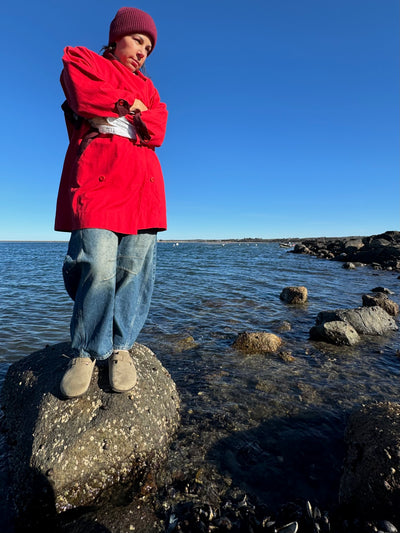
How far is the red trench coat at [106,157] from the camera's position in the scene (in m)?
2.40

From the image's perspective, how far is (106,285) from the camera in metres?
2.74

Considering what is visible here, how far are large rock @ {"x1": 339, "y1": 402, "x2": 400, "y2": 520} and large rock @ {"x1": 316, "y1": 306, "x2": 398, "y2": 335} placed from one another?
491 cm

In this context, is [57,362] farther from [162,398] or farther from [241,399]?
[241,399]

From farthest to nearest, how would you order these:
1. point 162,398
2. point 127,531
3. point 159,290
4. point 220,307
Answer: point 159,290 < point 220,307 < point 162,398 < point 127,531

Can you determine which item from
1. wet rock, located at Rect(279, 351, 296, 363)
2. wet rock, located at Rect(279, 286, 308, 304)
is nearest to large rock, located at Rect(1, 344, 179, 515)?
wet rock, located at Rect(279, 351, 296, 363)

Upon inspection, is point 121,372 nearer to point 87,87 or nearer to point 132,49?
point 87,87

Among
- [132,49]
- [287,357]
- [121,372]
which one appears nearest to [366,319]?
[287,357]

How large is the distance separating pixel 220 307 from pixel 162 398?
23.1ft

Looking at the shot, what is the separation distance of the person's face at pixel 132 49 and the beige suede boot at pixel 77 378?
286 centimetres

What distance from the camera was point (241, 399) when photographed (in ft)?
13.6

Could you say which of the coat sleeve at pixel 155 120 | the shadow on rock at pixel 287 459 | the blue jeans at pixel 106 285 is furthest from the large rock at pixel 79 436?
the coat sleeve at pixel 155 120

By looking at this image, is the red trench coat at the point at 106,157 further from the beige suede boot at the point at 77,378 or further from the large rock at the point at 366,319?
the large rock at the point at 366,319

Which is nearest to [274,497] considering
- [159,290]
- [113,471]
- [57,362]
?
[113,471]

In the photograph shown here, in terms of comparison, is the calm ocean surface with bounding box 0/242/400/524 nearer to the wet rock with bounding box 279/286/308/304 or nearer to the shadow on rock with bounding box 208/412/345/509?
the shadow on rock with bounding box 208/412/345/509
